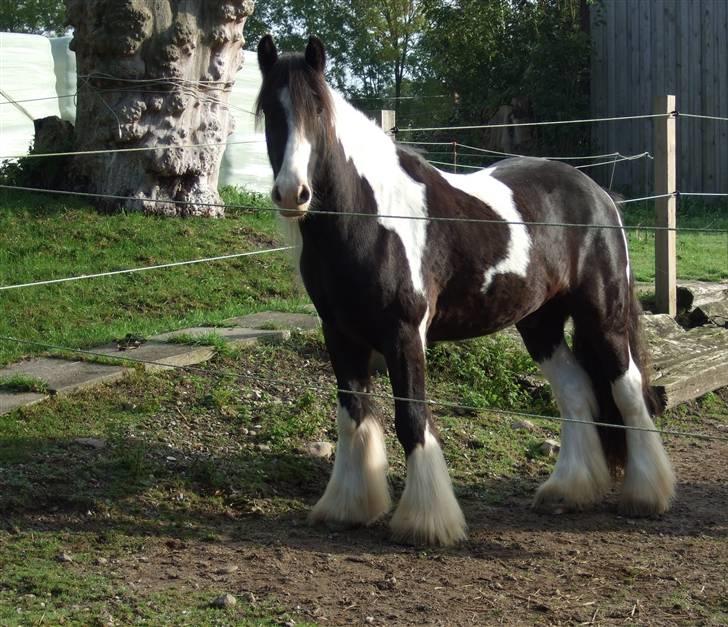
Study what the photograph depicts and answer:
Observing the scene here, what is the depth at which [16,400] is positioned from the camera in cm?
624

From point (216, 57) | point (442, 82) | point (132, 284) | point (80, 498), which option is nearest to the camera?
point (80, 498)

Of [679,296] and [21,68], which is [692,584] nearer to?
[679,296]

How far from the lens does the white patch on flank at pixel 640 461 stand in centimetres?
579

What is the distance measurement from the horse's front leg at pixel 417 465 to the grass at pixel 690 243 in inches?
208

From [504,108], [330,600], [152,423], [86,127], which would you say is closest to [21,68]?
[86,127]

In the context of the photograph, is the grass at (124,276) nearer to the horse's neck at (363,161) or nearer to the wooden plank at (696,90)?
the horse's neck at (363,161)

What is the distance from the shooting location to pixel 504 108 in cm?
1597

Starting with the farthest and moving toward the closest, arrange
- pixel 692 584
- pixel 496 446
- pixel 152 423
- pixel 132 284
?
pixel 132 284
pixel 496 446
pixel 152 423
pixel 692 584

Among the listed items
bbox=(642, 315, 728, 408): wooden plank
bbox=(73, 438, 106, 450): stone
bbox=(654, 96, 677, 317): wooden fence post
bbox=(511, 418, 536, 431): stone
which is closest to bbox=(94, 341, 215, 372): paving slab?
bbox=(73, 438, 106, 450): stone

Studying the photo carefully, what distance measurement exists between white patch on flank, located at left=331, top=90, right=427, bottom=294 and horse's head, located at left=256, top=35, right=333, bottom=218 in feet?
0.72

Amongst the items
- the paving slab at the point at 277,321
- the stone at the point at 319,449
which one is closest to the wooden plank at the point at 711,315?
the paving slab at the point at 277,321

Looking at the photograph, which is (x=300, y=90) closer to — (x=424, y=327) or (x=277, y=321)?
(x=424, y=327)

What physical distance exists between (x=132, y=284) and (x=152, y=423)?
9.51ft

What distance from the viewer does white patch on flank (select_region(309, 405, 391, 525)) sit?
539cm
